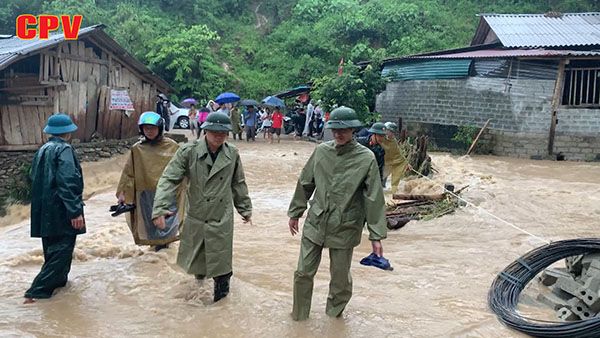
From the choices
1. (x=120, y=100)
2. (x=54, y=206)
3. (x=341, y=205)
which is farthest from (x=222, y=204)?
(x=120, y=100)

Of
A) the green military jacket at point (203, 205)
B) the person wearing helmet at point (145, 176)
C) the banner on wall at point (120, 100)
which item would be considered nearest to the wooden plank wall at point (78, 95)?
the banner on wall at point (120, 100)

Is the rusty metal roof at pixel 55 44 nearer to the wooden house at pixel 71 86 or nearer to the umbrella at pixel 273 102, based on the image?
the wooden house at pixel 71 86

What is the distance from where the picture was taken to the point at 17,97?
1223cm

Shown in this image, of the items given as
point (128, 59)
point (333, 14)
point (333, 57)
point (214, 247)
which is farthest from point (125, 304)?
point (333, 14)

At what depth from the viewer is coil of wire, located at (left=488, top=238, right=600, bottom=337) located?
12.8 feet

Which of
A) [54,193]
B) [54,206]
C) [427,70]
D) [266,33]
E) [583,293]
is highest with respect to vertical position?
[266,33]

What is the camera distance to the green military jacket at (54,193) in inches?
183

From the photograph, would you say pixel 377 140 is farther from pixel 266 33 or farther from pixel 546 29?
pixel 266 33

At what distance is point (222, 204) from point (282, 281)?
1.45 metres

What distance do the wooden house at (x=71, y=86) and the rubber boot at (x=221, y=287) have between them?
27.0 ft

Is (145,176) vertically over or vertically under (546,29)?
under

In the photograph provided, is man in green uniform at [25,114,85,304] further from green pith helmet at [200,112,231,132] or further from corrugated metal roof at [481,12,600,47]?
corrugated metal roof at [481,12,600,47]

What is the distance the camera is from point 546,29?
57.1 feet

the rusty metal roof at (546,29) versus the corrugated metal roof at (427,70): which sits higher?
the rusty metal roof at (546,29)
